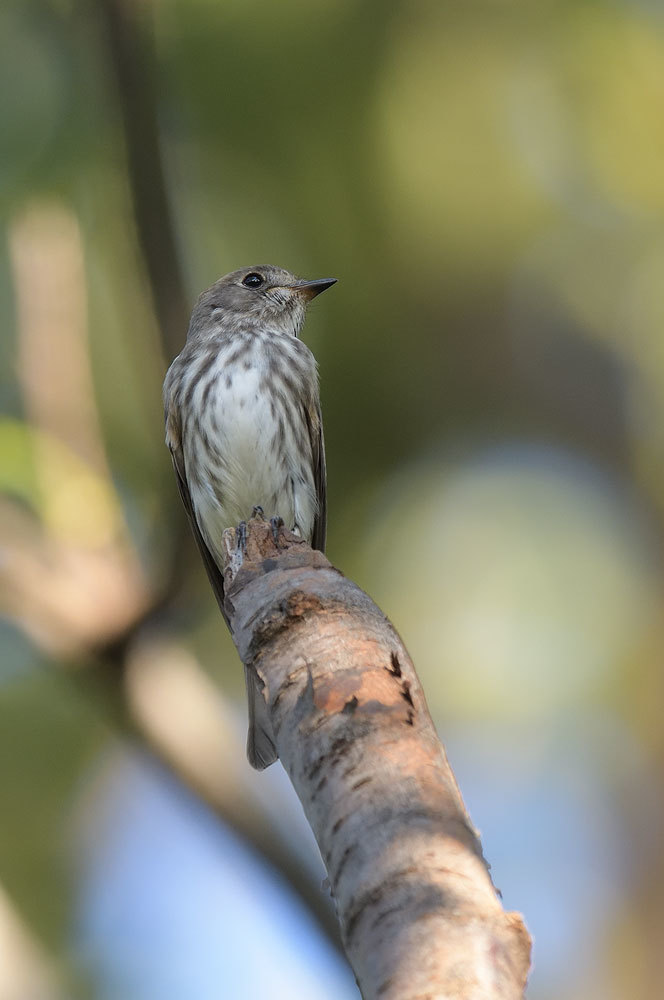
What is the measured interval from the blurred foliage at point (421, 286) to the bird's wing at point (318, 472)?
0.71m

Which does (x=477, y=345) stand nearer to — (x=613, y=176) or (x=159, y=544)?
(x=613, y=176)

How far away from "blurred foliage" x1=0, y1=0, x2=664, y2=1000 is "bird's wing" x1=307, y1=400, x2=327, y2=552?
71 cm

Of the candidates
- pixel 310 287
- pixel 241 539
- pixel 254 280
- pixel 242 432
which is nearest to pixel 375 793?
pixel 241 539

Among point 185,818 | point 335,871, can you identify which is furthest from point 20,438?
point 335,871

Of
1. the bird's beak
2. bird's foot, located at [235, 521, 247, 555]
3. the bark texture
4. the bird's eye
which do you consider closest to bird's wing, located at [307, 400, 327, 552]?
the bird's beak

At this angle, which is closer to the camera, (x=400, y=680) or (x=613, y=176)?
(x=400, y=680)

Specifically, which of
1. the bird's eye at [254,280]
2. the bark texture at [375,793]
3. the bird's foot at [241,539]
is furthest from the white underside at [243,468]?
the bark texture at [375,793]

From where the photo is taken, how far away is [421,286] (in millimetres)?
6684

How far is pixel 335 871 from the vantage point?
5.60ft

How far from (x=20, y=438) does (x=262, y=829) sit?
5.97 ft

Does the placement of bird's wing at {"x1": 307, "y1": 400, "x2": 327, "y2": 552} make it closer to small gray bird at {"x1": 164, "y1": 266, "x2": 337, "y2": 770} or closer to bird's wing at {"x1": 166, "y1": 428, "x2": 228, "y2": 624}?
small gray bird at {"x1": 164, "y1": 266, "x2": 337, "y2": 770}

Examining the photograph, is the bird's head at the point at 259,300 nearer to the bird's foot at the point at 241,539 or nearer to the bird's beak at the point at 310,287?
the bird's beak at the point at 310,287

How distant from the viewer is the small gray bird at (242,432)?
531 centimetres

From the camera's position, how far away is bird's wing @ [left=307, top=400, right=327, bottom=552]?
5598mm
